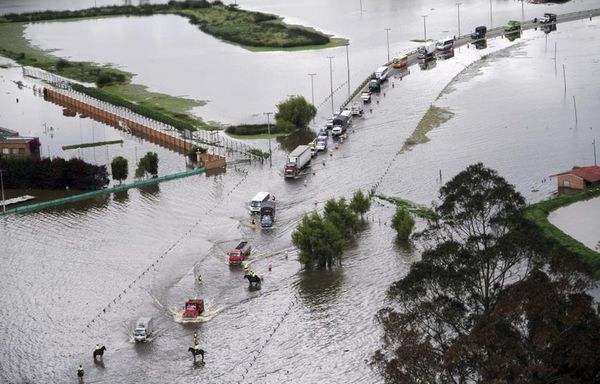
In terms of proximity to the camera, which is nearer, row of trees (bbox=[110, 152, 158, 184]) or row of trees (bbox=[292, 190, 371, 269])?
row of trees (bbox=[292, 190, 371, 269])

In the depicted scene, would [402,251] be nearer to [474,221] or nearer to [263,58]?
[474,221]

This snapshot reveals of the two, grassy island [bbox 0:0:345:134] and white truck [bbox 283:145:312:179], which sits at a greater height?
grassy island [bbox 0:0:345:134]

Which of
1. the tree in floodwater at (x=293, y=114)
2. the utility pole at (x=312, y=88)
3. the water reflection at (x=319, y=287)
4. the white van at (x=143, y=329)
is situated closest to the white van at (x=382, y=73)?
the utility pole at (x=312, y=88)

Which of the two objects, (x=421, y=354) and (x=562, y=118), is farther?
(x=562, y=118)

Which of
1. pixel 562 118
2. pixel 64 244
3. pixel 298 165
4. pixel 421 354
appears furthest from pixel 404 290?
pixel 562 118

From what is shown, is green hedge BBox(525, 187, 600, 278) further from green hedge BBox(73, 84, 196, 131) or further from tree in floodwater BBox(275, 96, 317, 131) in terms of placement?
green hedge BBox(73, 84, 196, 131)

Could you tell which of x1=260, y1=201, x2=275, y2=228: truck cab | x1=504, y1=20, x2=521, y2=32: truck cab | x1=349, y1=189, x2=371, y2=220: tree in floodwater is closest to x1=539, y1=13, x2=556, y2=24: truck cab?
x1=504, y1=20, x2=521, y2=32: truck cab
